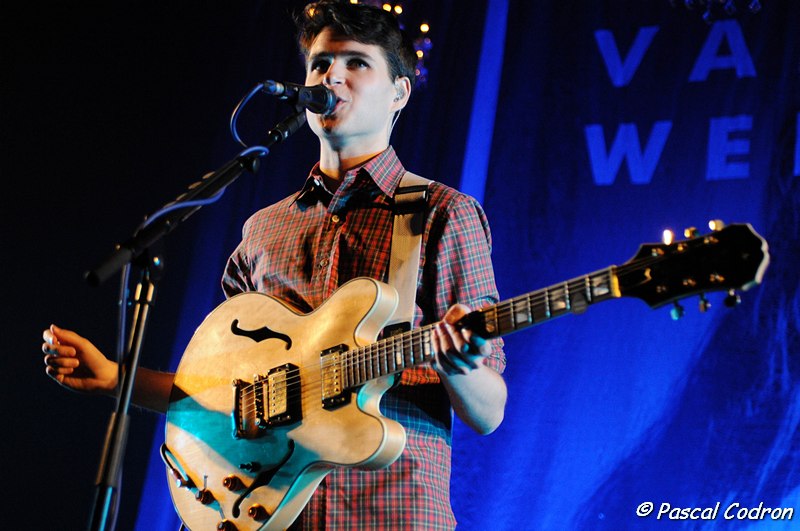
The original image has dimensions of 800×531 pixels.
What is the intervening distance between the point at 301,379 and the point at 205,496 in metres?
0.45

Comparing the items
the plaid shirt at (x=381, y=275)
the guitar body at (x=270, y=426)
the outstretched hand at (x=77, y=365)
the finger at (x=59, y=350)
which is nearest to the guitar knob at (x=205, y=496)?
the guitar body at (x=270, y=426)

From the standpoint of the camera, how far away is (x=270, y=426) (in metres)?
2.27

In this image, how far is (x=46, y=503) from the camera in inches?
151

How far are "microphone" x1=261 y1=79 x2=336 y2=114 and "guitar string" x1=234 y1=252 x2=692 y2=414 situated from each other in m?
0.73

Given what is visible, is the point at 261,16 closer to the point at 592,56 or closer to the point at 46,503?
the point at 592,56

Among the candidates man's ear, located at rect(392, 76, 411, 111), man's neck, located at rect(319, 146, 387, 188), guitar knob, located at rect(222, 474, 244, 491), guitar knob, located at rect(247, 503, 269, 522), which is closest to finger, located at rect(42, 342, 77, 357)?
guitar knob, located at rect(222, 474, 244, 491)

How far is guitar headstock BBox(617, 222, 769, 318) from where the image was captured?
1619mm

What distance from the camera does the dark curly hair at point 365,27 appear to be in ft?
9.17

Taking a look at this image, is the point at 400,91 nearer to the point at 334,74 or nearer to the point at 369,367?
the point at 334,74

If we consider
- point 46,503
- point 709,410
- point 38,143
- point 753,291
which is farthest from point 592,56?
point 46,503

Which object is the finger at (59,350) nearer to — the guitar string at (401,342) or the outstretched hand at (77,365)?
the outstretched hand at (77,365)

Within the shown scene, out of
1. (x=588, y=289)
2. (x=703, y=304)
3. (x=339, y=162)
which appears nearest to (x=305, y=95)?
(x=339, y=162)

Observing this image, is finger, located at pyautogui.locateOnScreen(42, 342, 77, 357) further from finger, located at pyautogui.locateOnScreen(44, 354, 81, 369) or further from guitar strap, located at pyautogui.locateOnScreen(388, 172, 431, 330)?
guitar strap, located at pyautogui.locateOnScreen(388, 172, 431, 330)

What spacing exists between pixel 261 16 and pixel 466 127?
4.49ft
